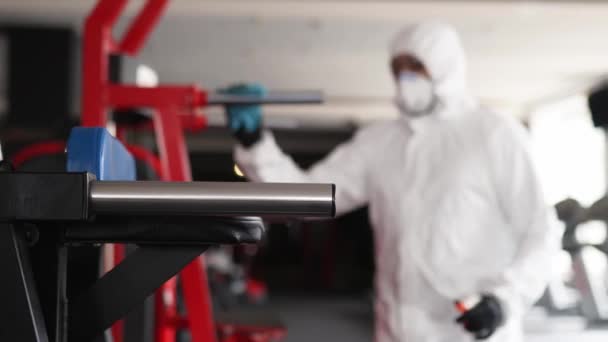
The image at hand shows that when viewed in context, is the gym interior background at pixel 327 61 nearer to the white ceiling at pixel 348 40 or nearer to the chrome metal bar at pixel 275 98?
the white ceiling at pixel 348 40

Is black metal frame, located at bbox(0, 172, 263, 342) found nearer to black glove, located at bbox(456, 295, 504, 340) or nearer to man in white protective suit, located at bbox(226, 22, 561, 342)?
black glove, located at bbox(456, 295, 504, 340)

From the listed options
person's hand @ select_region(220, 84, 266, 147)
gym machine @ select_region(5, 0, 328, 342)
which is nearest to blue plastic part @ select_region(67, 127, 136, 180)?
gym machine @ select_region(5, 0, 328, 342)

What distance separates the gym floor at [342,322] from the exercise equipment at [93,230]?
4.11 metres

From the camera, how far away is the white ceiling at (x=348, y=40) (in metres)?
5.64

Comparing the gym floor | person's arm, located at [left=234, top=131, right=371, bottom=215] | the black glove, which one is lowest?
the gym floor

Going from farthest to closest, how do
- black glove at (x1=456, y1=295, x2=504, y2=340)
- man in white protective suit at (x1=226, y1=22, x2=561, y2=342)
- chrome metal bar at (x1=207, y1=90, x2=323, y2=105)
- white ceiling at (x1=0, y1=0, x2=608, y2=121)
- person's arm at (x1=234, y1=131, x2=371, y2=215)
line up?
white ceiling at (x1=0, y1=0, x2=608, y2=121) → person's arm at (x1=234, y1=131, x2=371, y2=215) → man in white protective suit at (x1=226, y1=22, x2=561, y2=342) → chrome metal bar at (x1=207, y1=90, x2=323, y2=105) → black glove at (x1=456, y1=295, x2=504, y2=340)

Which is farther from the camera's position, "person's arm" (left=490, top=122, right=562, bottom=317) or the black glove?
"person's arm" (left=490, top=122, right=562, bottom=317)

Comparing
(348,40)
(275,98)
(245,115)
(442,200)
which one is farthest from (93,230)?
(348,40)

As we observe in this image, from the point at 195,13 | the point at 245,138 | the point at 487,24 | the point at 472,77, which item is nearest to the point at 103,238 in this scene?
the point at 245,138

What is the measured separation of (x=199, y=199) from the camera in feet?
2.67

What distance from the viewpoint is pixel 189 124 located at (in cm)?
205

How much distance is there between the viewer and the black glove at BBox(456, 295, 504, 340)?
1.49 metres

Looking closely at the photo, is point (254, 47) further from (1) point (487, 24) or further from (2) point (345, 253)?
(2) point (345, 253)

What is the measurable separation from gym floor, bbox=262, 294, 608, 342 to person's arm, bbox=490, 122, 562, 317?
312cm
